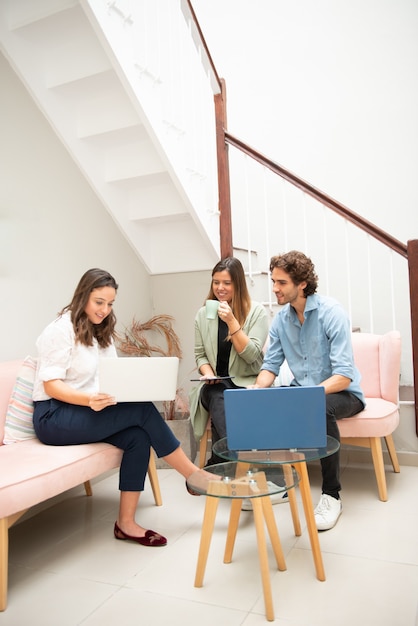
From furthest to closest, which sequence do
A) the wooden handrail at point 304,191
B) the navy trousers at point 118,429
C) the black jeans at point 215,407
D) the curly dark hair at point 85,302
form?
the wooden handrail at point 304,191 < the black jeans at point 215,407 < the curly dark hair at point 85,302 < the navy trousers at point 118,429

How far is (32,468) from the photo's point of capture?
1809 mm

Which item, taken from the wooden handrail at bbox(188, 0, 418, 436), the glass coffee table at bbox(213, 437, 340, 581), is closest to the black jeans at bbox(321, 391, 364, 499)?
the glass coffee table at bbox(213, 437, 340, 581)

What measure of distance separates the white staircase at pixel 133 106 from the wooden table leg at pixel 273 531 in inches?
74.8

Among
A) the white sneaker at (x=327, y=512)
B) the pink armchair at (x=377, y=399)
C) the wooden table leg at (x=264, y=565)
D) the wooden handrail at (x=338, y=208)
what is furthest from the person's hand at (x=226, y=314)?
the wooden table leg at (x=264, y=565)

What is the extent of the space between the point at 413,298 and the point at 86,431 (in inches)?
69.5

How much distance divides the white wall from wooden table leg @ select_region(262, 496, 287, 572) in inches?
60.3

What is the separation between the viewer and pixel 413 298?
272cm

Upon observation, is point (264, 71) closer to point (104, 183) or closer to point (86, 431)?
point (104, 183)

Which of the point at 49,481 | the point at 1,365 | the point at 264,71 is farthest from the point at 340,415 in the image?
the point at 264,71

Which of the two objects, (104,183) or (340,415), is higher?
(104,183)

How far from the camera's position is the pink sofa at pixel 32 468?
1.66m

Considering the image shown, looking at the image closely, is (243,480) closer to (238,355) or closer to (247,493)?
(247,493)

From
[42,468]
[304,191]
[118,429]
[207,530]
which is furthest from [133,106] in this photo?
[207,530]

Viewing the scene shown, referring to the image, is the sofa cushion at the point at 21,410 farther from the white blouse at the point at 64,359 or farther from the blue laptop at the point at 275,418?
the blue laptop at the point at 275,418
